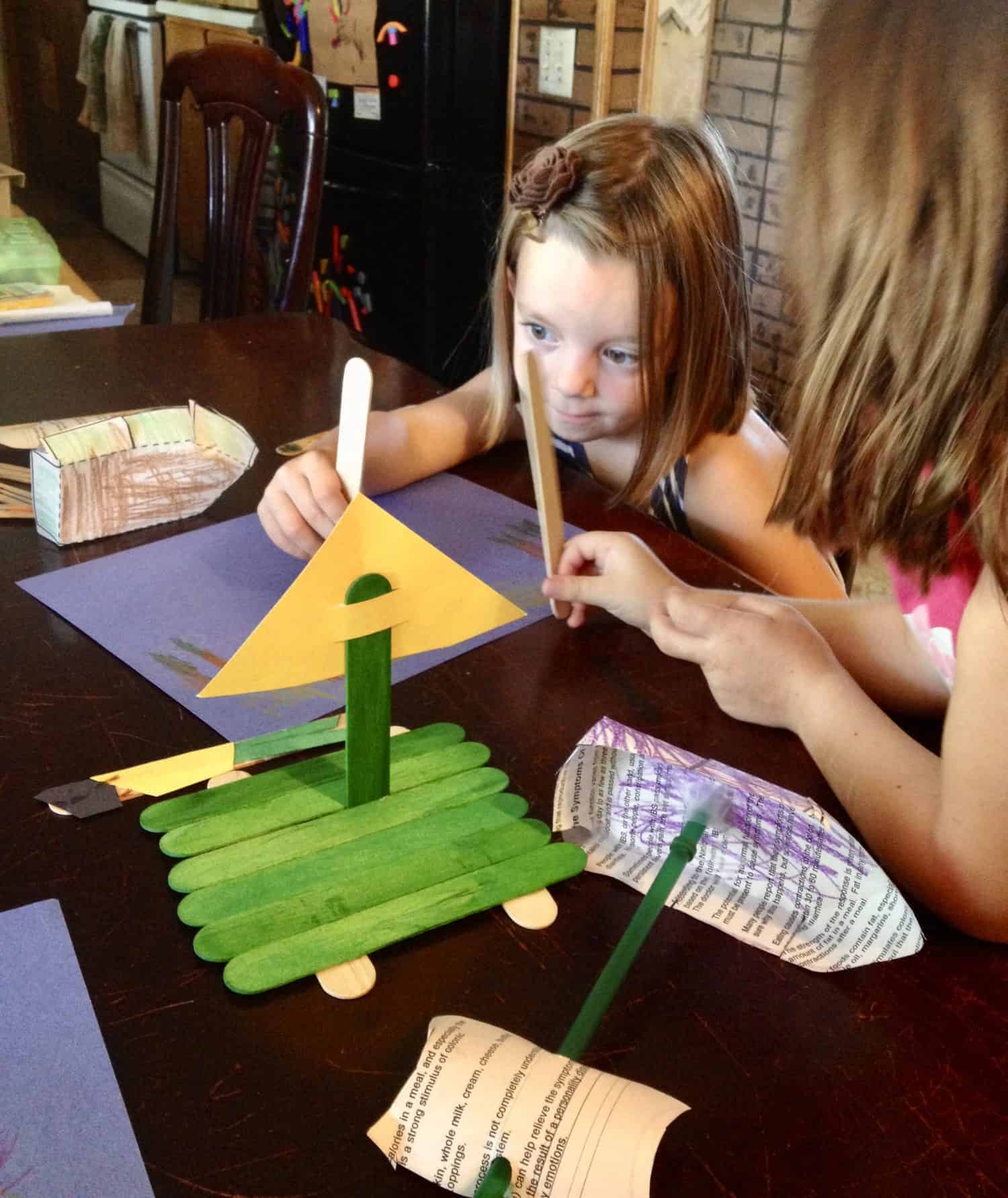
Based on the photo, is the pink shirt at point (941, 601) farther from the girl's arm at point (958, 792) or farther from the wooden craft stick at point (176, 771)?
the wooden craft stick at point (176, 771)

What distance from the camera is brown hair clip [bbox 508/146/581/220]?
1091 millimetres

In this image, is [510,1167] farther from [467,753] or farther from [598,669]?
[598,669]

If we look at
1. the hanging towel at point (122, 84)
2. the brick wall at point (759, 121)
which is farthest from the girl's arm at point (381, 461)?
the hanging towel at point (122, 84)

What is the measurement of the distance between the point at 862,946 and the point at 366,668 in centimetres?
29

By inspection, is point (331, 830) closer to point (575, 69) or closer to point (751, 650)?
point (751, 650)

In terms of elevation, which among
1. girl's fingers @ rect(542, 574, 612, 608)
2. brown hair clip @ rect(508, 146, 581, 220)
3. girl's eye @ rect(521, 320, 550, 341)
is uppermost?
brown hair clip @ rect(508, 146, 581, 220)

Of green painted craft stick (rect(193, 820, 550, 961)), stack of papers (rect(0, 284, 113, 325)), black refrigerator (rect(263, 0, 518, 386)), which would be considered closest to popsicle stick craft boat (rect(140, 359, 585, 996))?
green painted craft stick (rect(193, 820, 550, 961))

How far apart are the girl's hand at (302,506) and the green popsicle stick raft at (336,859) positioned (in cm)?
29

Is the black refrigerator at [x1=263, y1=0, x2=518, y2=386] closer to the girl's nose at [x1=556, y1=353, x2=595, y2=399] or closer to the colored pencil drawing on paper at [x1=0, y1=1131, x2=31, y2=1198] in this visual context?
the girl's nose at [x1=556, y1=353, x2=595, y2=399]

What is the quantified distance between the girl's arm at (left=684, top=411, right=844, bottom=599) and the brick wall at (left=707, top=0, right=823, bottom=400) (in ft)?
3.91

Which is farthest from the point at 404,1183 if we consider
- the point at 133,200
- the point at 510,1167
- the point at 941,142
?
the point at 133,200

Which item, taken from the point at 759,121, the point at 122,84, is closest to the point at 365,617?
the point at 759,121

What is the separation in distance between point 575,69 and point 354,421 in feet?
7.72

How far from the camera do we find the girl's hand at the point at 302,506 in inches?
36.4
